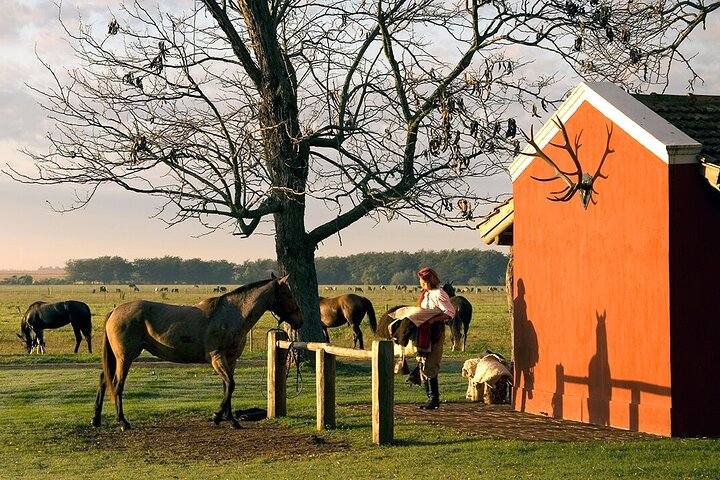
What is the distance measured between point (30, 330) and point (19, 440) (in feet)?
71.3

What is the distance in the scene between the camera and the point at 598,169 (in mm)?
14781

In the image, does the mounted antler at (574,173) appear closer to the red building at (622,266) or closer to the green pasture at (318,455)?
the red building at (622,266)

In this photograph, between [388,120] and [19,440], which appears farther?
[388,120]

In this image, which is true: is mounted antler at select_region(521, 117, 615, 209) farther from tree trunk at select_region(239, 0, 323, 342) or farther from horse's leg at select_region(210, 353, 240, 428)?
tree trunk at select_region(239, 0, 323, 342)

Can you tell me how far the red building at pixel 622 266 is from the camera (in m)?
13.2

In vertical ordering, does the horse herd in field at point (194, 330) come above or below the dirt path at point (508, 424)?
above

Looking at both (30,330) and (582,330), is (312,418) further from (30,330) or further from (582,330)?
(30,330)

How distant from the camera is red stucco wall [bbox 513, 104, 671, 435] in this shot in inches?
531

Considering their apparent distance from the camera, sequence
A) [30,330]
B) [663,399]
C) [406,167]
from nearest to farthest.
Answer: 1. [663,399]
2. [406,167]
3. [30,330]

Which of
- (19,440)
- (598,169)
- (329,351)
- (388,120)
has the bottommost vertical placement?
(19,440)

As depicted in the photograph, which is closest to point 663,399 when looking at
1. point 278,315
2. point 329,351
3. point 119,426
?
point 329,351

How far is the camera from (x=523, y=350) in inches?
656

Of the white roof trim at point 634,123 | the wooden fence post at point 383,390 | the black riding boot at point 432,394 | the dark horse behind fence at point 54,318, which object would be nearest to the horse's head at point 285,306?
the black riding boot at point 432,394

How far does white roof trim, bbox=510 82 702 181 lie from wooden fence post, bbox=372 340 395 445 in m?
4.02
